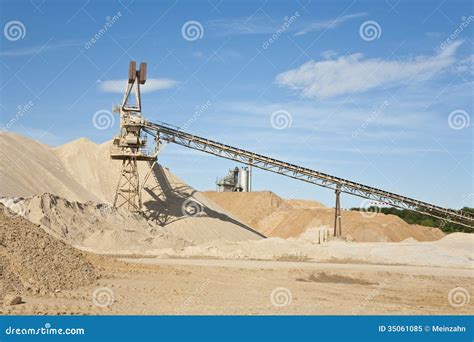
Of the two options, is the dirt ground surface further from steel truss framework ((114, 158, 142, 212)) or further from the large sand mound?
steel truss framework ((114, 158, 142, 212))

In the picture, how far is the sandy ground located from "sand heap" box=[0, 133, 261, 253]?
833 centimetres

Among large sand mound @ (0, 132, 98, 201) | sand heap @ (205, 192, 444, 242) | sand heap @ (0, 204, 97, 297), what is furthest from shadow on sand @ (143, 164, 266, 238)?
sand heap @ (0, 204, 97, 297)

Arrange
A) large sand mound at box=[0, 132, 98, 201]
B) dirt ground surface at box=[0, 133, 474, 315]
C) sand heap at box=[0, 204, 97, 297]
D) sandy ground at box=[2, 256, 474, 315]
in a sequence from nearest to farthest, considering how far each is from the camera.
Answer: sandy ground at box=[2, 256, 474, 315]
sand heap at box=[0, 204, 97, 297]
dirt ground surface at box=[0, 133, 474, 315]
large sand mound at box=[0, 132, 98, 201]

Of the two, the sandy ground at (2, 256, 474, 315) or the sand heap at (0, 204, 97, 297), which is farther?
the sand heap at (0, 204, 97, 297)

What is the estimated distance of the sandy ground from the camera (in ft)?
40.3

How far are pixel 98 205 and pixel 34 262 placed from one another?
18271 millimetres

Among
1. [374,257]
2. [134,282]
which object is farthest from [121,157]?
[134,282]

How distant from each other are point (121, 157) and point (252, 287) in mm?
20511

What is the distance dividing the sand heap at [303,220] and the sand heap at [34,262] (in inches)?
1210

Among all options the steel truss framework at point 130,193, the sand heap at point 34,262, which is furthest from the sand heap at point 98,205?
the sand heap at point 34,262

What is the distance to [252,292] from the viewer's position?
15.5 meters

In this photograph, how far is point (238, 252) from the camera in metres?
29.3

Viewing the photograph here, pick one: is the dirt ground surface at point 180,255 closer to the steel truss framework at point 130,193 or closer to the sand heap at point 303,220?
the sand heap at point 303,220

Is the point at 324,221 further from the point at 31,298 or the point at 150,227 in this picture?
the point at 31,298
